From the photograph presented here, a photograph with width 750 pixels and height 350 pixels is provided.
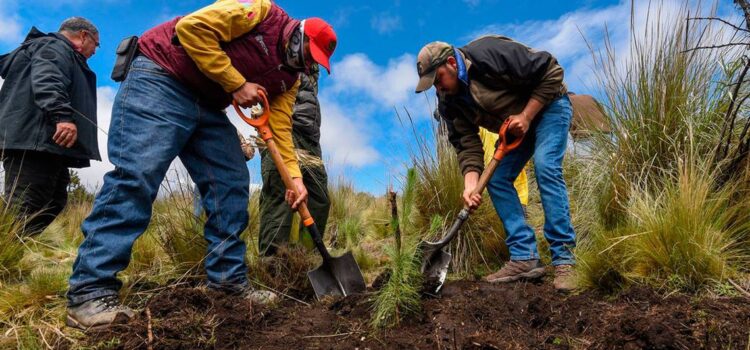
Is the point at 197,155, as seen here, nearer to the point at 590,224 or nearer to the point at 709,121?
the point at 590,224

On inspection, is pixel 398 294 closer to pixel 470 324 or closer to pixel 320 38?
pixel 470 324

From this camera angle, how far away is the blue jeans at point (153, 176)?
2.30 m

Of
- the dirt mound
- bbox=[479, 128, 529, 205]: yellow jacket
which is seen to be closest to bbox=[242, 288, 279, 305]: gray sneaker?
the dirt mound

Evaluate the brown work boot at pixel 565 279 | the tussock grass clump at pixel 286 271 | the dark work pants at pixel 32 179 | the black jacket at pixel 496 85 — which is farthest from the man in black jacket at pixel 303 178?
the brown work boot at pixel 565 279

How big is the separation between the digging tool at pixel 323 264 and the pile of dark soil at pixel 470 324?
33cm

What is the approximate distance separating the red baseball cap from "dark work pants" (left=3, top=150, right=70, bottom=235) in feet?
8.39

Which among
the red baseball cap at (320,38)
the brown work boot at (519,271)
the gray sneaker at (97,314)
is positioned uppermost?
the red baseball cap at (320,38)

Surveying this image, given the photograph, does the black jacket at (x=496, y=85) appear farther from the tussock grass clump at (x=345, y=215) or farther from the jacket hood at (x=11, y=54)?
the jacket hood at (x=11, y=54)

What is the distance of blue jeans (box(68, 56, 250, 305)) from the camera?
230cm

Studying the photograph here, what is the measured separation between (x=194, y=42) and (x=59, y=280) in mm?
1511

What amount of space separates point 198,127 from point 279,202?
1.13 m

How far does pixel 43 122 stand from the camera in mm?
3834

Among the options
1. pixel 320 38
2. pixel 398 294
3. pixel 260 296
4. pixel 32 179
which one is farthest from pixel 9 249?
pixel 398 294

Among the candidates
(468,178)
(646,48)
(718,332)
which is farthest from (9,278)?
(646,48)
